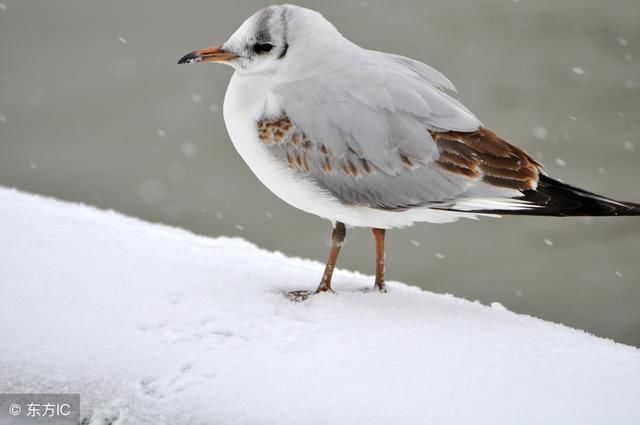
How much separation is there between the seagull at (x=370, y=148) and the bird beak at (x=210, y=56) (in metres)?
0.19

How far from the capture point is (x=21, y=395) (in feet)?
8.37

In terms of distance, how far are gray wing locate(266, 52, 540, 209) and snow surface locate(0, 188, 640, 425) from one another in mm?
484

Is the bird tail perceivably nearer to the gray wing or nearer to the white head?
the gray wing

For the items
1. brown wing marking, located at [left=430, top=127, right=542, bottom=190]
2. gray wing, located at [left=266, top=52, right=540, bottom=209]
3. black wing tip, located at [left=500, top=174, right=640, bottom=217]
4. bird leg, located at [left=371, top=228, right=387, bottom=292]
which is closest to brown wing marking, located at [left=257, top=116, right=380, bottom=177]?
gray wing, located at [left=266, top=52, right=540, bottom=209]

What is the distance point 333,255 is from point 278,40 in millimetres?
997

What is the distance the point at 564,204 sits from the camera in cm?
303

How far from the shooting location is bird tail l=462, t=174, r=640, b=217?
2.96 metres

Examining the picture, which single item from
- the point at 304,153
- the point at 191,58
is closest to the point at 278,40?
the point at 191,58

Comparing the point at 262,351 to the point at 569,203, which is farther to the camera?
the point at 569,203

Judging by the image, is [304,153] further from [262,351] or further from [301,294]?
[262,351]

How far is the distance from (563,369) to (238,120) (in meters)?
1.73

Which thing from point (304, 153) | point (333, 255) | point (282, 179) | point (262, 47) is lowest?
point (333, 255)

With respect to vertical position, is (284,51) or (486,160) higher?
(284,51)

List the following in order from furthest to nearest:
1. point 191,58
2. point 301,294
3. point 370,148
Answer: point 191,58
point 301,294
point 370,148
